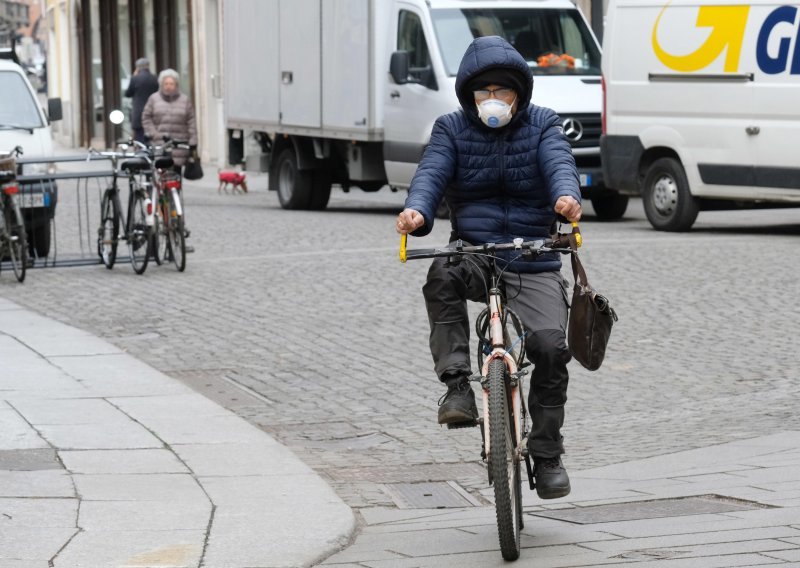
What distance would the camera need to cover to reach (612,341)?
33.8 ft

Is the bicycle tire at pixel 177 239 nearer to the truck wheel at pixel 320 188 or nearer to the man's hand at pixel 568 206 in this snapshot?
the truck wheel at pixel 320 188

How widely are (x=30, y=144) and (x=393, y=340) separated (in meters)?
6.57

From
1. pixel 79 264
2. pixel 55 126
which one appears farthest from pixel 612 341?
pixel 55 126

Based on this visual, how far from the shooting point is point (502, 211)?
5.86 meters

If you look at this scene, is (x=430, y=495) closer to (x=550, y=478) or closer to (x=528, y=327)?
(x=550, y=478)

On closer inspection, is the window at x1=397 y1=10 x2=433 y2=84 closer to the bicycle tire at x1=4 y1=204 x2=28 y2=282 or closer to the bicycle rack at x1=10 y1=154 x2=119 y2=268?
the bicycle rack at x1=10 y1=154 x2=119 y2=268

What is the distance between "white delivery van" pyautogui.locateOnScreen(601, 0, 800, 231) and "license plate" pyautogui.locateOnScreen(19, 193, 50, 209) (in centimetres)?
612

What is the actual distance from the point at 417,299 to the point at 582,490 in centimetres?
588

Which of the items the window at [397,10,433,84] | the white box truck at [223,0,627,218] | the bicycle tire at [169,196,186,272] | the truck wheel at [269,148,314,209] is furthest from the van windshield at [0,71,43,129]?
the truck wheel at [269,148,314,209]

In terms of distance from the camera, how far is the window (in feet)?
65.0

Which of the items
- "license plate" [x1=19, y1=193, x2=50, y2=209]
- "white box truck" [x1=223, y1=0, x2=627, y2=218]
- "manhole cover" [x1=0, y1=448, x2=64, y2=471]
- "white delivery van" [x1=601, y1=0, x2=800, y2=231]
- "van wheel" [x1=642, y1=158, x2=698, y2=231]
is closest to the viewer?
"manhole cover" [x1=0, y1=448, x2=64, y2=471]

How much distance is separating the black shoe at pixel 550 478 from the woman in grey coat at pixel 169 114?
654 inches

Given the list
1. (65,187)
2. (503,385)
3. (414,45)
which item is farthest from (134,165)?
(503,385)

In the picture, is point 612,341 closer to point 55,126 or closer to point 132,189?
point 132,189
